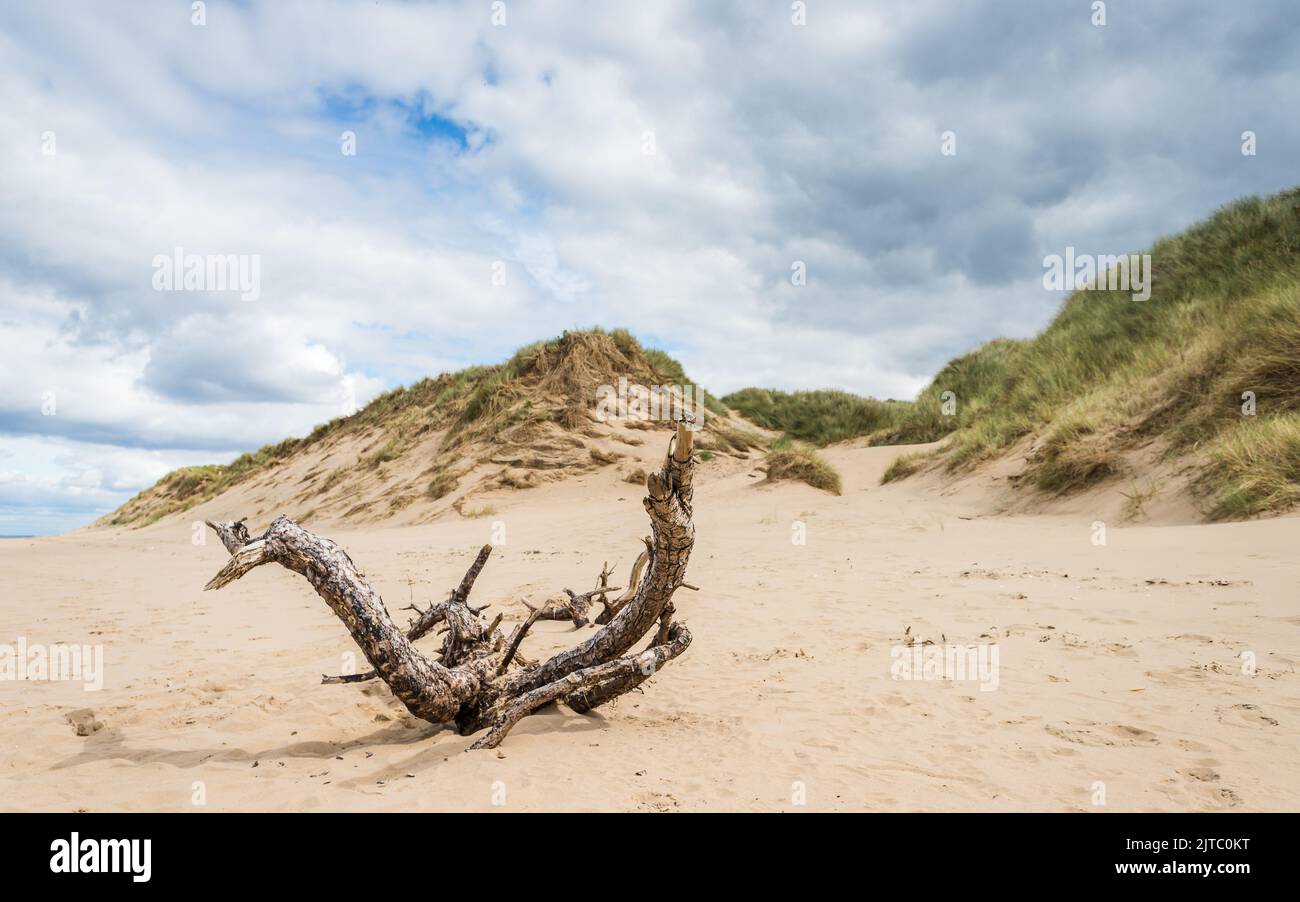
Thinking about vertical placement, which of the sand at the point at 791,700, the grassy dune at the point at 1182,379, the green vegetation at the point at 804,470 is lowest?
the sand at the point at 791,700

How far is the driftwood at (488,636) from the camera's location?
346 centimetres

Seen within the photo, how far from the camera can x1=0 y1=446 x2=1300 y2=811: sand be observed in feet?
10.5

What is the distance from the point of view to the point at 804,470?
14.6 metres

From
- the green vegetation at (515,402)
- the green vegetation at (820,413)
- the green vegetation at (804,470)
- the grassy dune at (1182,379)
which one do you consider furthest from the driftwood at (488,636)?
the green vegetation at (820,413)

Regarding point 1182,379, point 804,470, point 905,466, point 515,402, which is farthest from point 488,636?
point 515,402

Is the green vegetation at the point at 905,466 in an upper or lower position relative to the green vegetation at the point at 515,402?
lower

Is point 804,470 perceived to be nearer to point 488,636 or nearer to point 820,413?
point 488,636

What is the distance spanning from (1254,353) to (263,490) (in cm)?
2475

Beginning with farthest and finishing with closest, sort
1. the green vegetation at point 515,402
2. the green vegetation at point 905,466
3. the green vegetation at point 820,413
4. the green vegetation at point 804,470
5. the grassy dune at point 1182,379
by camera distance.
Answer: the green vegetation at point 820,413 < the green vegetation at point 515,402 < the green vegetation at point 905,466 < the green vegetation at point 804,470 < the grassy dune at point 1182,379

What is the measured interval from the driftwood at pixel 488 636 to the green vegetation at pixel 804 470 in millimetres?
9915

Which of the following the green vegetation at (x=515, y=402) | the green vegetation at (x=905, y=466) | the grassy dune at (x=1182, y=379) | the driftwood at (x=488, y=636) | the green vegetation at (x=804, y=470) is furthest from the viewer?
the green vegetation at (x=515, y=402)

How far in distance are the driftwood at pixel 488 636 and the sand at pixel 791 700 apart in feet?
0.73

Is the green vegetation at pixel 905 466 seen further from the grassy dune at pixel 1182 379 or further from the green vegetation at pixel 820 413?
the green vegetation at pixel 820 413

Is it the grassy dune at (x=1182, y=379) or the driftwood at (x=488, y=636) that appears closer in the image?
the driftwood at (x=488, y=636)
